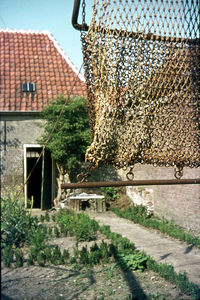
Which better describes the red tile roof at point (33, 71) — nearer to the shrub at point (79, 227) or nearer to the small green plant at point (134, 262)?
the shrub at point (79, 227)

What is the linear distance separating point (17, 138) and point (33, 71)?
1807mm

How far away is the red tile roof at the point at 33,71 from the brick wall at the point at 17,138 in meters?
0.51

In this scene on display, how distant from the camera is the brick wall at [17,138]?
7.09m

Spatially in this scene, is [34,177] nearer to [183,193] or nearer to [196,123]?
[183,193]

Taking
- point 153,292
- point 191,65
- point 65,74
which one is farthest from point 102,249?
point 65,74

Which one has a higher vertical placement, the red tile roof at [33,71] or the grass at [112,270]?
the red tile roof at [33,71]

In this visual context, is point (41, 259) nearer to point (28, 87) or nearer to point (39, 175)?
point (28, 87)

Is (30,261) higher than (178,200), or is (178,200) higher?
(178,200)

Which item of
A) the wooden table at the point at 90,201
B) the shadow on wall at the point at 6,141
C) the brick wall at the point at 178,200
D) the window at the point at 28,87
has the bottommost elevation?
the wooden table at the point at 90,201

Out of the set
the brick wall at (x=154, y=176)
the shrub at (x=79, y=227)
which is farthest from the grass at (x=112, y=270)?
the brick wall at (x=154, y=176)

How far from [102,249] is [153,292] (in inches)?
48.2

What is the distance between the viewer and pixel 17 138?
7.72m

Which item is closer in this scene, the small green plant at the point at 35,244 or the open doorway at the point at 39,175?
the small green plant at the point at 35,244

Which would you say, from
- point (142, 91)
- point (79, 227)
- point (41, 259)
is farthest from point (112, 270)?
point (142, 91)
